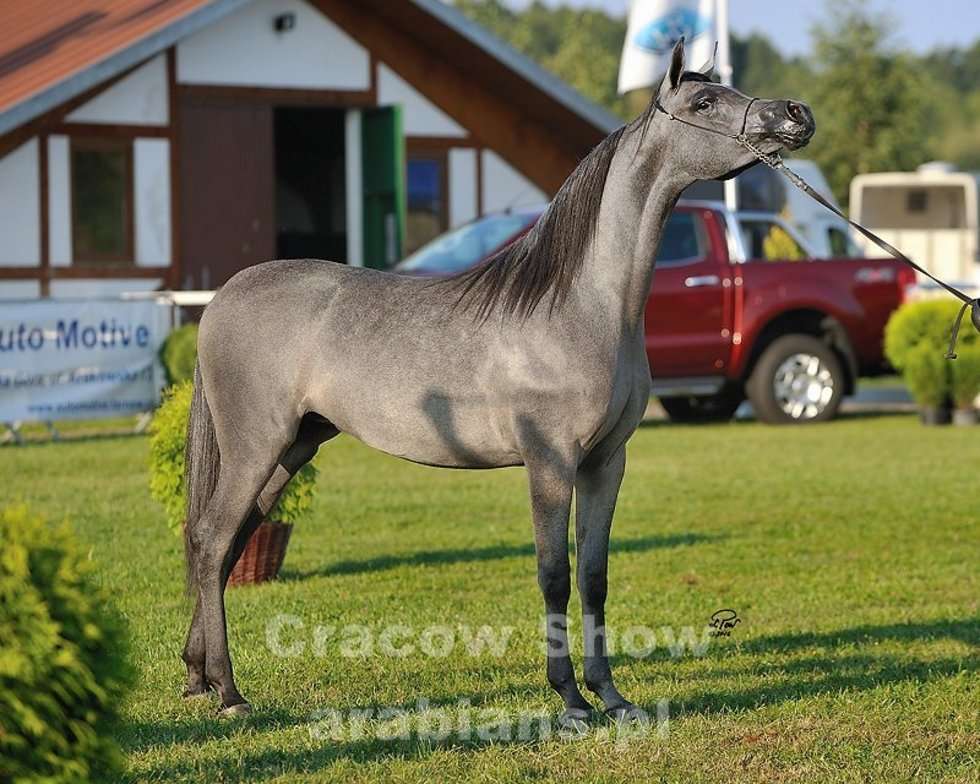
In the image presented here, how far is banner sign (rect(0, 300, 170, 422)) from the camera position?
15.9m

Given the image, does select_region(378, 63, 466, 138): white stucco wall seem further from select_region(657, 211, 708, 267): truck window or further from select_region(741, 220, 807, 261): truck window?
select_region(657, 211, 708, 267): truck window

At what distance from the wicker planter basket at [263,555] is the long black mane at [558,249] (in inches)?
130

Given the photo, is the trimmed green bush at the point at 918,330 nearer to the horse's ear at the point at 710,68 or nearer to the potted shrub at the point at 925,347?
the potted shrub at the point at 925,347

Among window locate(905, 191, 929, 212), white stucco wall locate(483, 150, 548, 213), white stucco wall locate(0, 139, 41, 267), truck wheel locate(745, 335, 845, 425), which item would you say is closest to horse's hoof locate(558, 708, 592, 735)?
truck wheel locate(745, 335, 845, 425)

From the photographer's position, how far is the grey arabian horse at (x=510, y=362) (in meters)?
5.95

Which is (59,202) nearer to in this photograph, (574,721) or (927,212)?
(574,721)

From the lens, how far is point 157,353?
16.9 meters

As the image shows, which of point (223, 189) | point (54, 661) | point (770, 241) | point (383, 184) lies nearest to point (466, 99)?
point (383, 184)

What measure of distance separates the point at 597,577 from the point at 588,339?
0.94 metres

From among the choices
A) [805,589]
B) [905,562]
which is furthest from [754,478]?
[805,589]

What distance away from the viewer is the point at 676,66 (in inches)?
231

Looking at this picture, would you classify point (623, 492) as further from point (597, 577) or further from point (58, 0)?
point (58, 0)

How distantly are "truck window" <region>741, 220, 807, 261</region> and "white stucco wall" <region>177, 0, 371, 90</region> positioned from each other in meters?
5.92

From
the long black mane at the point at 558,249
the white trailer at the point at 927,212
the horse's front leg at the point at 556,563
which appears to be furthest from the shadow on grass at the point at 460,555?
the white trailer at the point at 927,212
